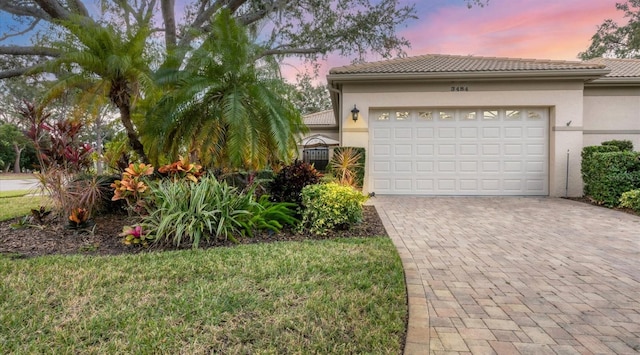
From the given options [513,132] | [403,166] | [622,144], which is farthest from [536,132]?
[403,166]

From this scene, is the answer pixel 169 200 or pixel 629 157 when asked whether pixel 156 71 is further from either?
pixel 629 157

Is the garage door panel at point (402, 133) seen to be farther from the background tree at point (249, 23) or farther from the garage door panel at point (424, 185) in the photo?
the background tree at point (249, 23)

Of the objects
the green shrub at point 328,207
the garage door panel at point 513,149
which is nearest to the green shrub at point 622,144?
the garage door panel at point 513,149

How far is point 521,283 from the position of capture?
11.7 feet

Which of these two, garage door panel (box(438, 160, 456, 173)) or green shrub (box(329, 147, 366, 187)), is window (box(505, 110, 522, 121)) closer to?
garage door panel (box(438, 160, 456, 173))

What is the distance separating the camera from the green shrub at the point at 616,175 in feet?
26.3

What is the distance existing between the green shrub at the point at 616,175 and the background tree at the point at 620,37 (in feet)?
71.0

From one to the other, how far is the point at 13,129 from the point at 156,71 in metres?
37.6

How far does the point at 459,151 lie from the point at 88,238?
980 cm

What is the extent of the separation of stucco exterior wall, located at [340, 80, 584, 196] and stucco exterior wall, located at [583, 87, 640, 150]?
3.92 feet

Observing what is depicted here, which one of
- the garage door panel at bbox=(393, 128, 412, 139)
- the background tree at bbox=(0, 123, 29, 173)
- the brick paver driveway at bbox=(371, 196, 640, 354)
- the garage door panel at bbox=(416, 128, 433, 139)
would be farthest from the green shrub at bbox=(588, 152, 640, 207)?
the background tree at bbox=(0, 123, 29, 173)

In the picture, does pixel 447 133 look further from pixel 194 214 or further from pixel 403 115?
pixel 194 214

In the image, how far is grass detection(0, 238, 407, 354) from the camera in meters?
2.37

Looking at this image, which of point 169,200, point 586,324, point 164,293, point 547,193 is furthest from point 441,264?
point 547,193
